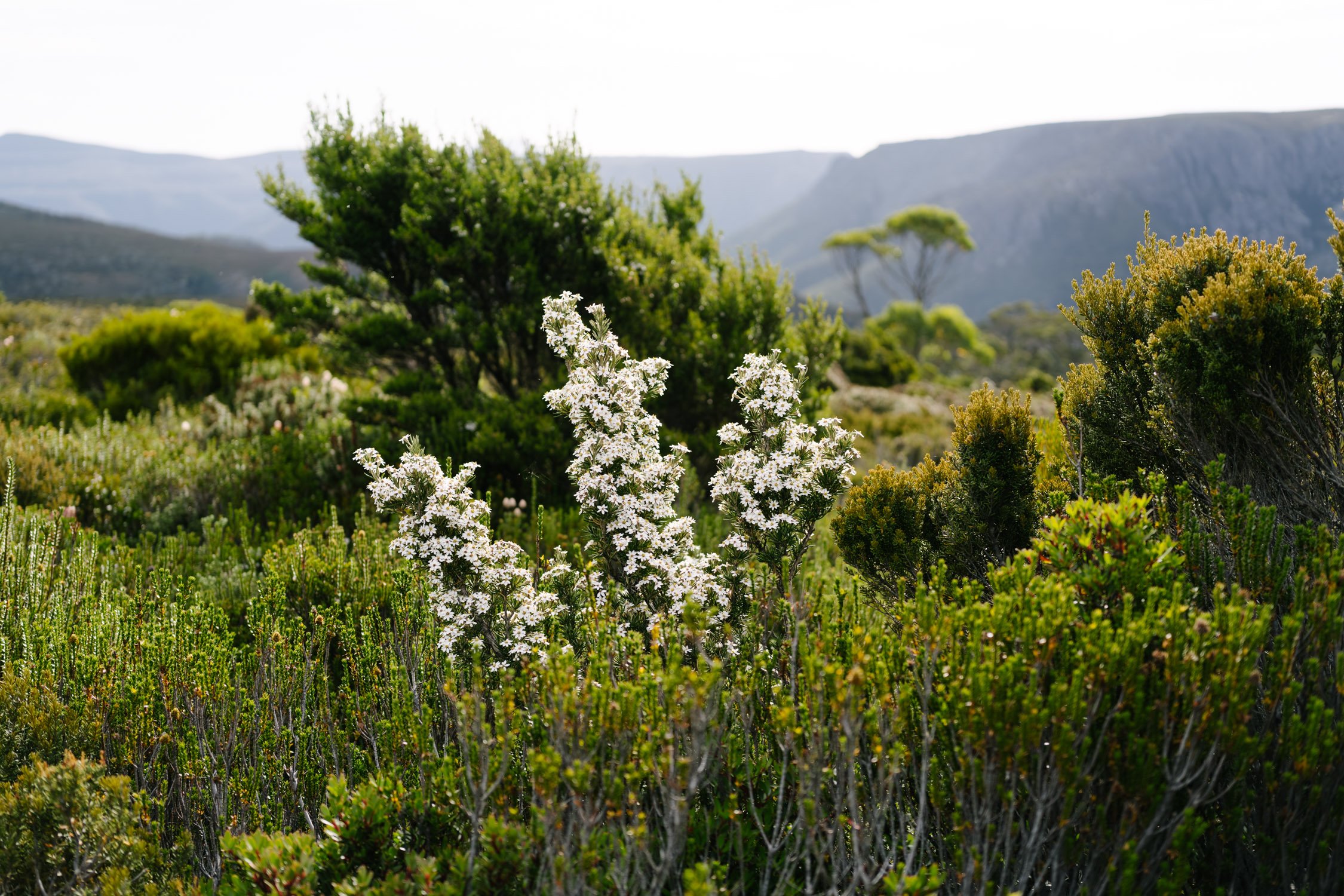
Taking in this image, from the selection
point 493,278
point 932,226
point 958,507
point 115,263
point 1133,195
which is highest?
point 1133,195

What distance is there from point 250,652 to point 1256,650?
14.5ft

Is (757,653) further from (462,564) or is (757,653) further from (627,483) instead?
(462,564)

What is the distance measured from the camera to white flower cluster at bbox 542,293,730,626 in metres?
3.68

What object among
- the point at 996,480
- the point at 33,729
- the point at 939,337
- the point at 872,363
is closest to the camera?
the point at 33,729

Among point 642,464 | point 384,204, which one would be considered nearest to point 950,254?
point 384,204

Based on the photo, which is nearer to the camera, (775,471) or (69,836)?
(69,836)

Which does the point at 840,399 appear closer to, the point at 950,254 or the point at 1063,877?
the point at 1063,877

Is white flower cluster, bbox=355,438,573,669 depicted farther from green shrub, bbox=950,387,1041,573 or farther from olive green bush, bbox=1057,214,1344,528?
olive green bush, bbox=1057,214,1344,528

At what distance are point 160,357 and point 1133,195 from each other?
18369cm

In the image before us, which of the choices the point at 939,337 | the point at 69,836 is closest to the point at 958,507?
the point at 69,836

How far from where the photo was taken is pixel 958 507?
4332mm

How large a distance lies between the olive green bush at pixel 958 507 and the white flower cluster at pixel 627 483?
1.18 m

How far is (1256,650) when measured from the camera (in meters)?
2.14

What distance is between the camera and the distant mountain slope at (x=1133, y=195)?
136m
